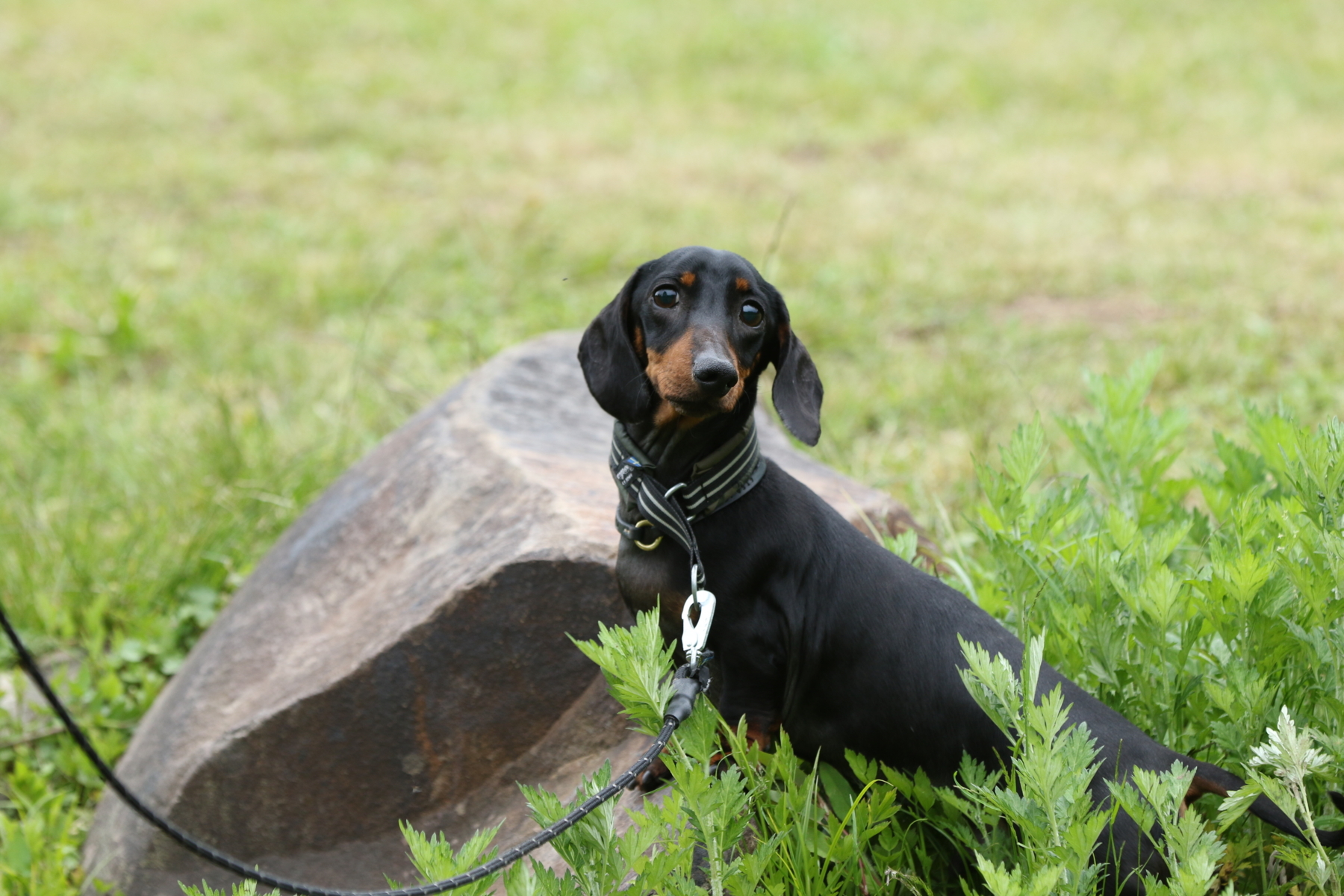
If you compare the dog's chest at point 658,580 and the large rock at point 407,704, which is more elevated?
the dog's chest at point 658,580

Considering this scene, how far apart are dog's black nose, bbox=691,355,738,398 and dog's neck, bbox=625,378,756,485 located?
0.67 ft

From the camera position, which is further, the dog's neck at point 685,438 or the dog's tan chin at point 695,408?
the dog's neck at point 685,438

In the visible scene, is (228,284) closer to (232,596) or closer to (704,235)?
(704,235)

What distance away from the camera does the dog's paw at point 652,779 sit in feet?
7.01

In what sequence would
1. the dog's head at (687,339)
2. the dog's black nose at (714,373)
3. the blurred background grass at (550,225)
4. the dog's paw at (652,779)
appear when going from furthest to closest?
the blurred background grass at (550,225) → the dog's paw at (652,779) → the dog's head at (687,339) → the dog's black nose at (714,373)

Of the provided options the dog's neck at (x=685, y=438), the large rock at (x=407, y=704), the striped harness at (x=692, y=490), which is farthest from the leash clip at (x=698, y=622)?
the large rock at (x=407, y=704)

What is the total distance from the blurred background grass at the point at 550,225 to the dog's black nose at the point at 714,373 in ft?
6.57

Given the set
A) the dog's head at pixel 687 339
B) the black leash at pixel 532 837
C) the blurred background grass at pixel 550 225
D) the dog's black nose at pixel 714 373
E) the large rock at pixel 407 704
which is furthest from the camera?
the blurred background grass at pixel 550 225

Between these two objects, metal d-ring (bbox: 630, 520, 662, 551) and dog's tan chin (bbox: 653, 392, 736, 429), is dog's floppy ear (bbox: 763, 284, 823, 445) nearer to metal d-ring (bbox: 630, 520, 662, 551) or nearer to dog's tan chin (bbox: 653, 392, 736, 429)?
dog's tan chin (bbox: 653, 392, 736, 429)

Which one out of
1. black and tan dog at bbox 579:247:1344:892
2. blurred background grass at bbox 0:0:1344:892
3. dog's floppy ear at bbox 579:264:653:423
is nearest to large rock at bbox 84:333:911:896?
blurred background grass at bbox 0:0:1344:892

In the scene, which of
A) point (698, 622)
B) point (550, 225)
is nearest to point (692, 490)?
point (698, 622)

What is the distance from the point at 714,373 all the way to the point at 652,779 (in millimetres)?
772

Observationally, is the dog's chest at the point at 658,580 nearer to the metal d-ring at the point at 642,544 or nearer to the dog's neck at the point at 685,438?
the metal d-ring at the point at 642,544

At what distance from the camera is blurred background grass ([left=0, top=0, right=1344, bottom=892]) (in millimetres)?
4141
